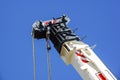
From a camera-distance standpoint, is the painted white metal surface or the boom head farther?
the boom head

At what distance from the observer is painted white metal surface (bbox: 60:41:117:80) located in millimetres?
4039

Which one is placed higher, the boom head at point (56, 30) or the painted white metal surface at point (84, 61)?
the boom head at point (56, 30)

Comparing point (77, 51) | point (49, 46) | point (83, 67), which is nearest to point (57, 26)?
point (49, 46)

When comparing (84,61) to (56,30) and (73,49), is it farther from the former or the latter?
(56,30)

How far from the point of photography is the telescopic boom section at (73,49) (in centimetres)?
409

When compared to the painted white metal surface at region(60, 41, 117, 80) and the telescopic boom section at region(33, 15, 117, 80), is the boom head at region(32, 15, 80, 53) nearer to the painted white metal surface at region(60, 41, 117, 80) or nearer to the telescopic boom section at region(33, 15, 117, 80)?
the telescopic boom section at region(33, 15, 117, 80)

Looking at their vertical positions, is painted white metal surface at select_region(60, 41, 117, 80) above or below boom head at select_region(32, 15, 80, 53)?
below

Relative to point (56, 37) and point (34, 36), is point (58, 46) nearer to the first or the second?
point (56, 37)

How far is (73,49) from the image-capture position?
14.6ft

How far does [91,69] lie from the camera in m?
4.14

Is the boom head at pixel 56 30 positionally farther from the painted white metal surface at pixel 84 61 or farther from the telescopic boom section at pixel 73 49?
the painted white metal surface at pixel 84 61

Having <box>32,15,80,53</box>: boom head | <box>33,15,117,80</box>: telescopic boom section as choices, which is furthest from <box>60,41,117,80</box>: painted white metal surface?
<box>32,15,80,53</box>: boom head

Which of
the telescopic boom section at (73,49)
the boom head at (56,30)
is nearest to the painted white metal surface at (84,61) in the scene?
the telescopic boom section at (73,49)

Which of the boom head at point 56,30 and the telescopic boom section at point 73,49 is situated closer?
the telescopic boom section at point 73,49
